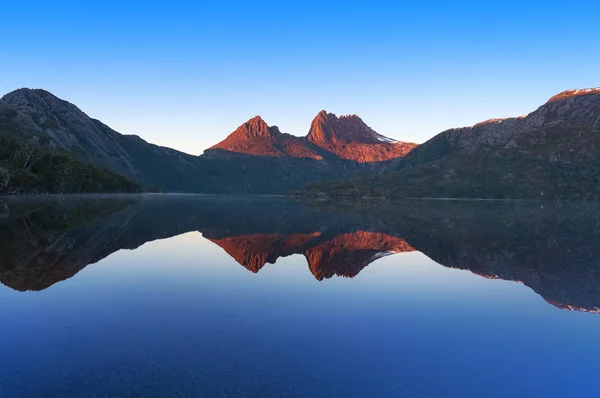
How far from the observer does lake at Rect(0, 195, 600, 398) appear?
13914 millimetres

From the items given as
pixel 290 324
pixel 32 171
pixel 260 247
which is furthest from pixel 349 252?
pixel 32 171

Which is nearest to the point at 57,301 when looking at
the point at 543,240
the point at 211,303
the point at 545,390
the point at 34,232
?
the point at 211,303

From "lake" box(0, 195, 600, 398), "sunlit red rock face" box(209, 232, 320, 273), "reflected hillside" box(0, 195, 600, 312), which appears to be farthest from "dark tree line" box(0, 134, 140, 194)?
"lake" box(0, 195, 600, 398)

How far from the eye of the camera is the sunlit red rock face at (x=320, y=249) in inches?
1454

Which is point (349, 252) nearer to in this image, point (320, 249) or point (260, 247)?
point (320, 249)

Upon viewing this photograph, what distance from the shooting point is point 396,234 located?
65125mm

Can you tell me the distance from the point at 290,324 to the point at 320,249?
27184mm

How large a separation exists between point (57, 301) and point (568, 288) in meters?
33.7

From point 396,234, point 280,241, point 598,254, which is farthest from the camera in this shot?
point 396,234

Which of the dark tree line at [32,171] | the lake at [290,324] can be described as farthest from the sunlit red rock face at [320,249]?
the dark tree line at [32,171]

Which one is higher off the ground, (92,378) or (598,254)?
(92,378)

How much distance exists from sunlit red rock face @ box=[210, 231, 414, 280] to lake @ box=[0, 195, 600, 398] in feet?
1.44

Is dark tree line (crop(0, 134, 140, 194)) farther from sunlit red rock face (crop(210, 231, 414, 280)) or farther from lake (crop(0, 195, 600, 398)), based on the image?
lake (crop(0, 195, 600, 398))

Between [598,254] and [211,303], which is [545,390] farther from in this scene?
[598,254]
